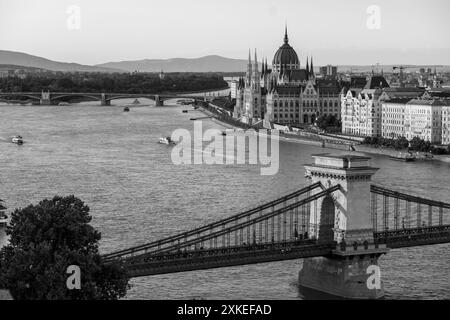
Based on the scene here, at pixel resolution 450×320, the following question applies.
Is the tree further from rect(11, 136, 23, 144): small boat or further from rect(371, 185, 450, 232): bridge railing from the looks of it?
rect(11, 136, 23, 144): small boat

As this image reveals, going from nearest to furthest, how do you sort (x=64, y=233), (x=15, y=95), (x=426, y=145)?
1. (x=64, y=233)
2. (x=426, y=145)
3. (x=15, y=95)

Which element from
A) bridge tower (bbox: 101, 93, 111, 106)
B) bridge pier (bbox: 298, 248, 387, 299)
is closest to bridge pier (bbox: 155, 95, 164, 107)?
bridge tower (bbox: 101, 93, 111, 106)

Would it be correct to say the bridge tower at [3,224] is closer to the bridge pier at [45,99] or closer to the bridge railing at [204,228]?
the bridge railing at [204,228]

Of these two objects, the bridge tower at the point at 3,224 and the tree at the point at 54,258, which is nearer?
the tree at the point at 54,258

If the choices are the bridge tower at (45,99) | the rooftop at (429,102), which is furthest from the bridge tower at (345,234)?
the bridge tower at (45,99)

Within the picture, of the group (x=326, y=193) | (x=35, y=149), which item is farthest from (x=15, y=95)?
(x=326, y=193)
